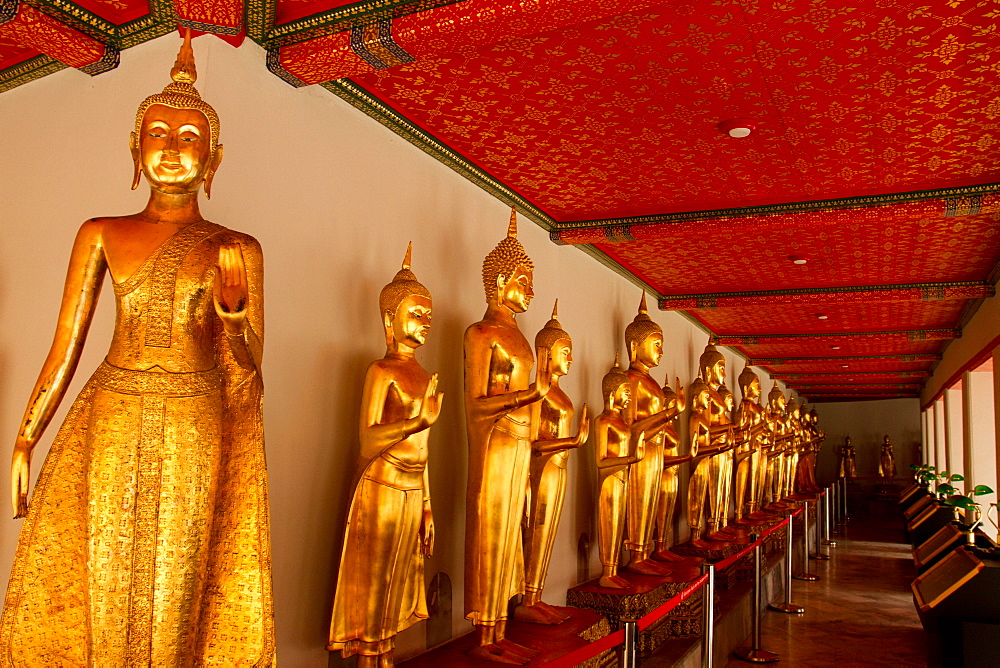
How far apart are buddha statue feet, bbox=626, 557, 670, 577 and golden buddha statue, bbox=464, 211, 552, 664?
269 centimetres

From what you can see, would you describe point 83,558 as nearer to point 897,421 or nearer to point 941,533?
point 941,533

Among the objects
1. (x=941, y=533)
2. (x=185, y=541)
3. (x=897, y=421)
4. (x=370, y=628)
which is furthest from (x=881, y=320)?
(x=897, y=421)

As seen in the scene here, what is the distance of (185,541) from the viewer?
2.47 meters

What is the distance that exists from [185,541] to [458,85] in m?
2.55

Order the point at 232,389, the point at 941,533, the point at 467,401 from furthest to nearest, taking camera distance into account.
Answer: the point at 941,533 < the point at 467,401 < the point at 232,389

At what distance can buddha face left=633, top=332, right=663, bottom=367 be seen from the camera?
7348mm

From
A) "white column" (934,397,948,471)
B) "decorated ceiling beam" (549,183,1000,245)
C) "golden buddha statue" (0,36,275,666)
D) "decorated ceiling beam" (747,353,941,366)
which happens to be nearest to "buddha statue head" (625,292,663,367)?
"decorated ceiling beam" (549,183,1000,245)

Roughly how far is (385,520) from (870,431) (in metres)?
27.3

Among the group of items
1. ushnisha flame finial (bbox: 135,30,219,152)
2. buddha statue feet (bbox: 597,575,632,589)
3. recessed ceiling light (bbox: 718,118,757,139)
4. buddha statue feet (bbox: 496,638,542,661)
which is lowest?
buddha statue feet (bbox: 597,575,632,589)

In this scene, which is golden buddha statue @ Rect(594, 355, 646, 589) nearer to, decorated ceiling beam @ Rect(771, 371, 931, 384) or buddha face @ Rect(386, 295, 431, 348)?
buddha face @ Rect(386, 295, 431, 348)

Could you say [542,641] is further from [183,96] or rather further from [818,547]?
[818,547]

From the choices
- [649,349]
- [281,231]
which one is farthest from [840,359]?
[281,231]

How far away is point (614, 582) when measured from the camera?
20.1 ft

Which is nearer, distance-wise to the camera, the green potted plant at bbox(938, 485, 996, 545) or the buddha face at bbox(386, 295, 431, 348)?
the buddha face at bbox(386, 295, 431, 348)
